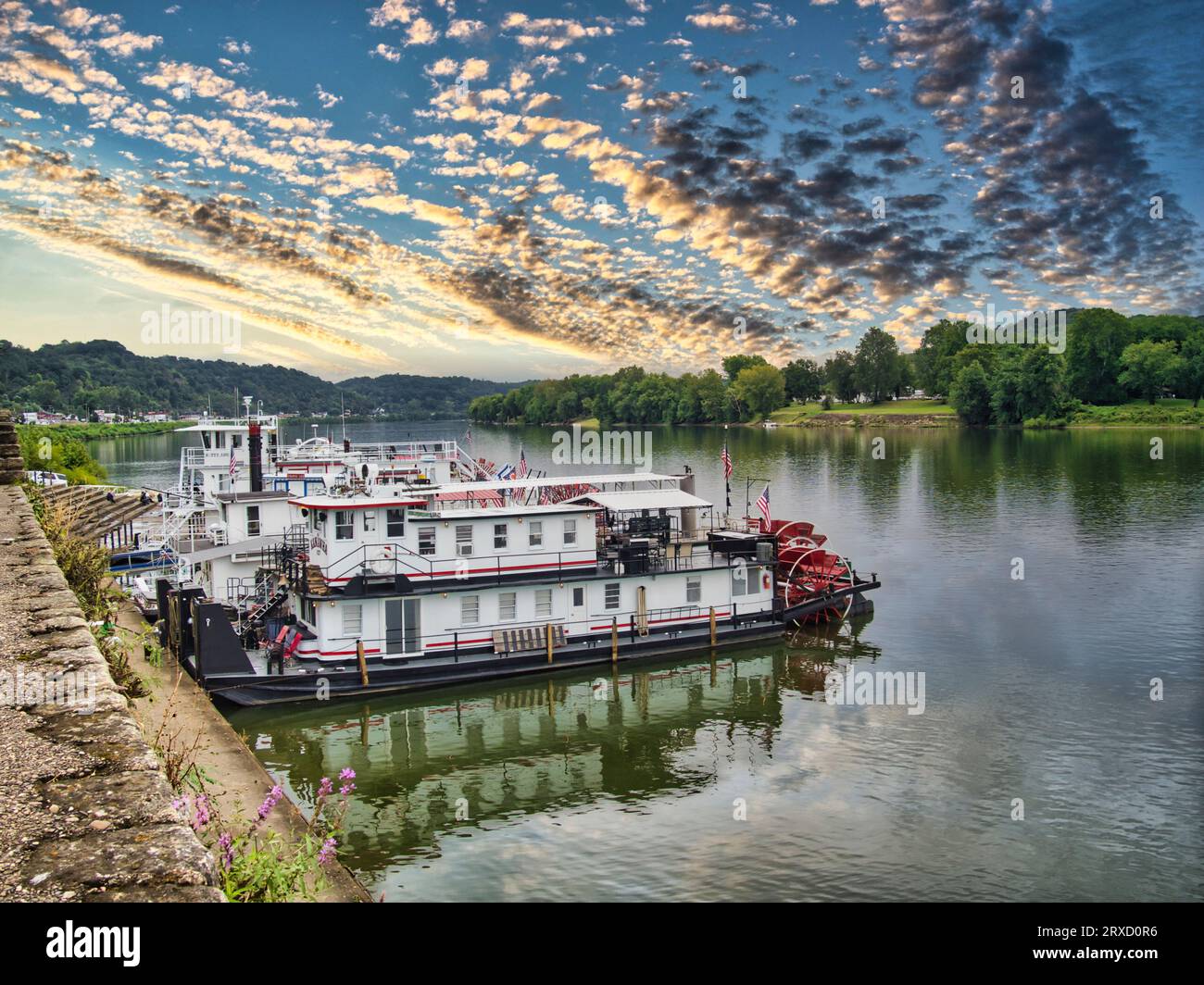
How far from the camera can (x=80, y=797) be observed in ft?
16.7

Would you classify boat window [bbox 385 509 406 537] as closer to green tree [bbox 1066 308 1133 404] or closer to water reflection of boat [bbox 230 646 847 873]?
water reflection of boat [bbox 230 646 847 873]

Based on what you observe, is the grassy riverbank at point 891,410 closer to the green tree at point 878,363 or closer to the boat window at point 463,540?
the green tree at point 878,363

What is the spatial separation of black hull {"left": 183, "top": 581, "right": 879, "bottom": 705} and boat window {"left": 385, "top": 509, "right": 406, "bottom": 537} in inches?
163

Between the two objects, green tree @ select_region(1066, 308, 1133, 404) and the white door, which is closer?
the white door

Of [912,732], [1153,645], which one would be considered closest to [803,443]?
[1153,645]

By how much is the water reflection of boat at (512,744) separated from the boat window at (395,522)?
5242 mm

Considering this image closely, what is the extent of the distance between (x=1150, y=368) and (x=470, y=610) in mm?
137389

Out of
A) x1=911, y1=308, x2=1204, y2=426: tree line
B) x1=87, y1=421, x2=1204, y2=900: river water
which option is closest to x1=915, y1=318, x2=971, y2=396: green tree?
x1=911, y1=308, x2=1204, y2=426: tree line

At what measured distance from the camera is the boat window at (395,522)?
96.1 ft

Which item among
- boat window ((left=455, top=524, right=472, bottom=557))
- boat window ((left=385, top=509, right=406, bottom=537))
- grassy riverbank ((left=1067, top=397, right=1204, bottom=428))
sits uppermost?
grassy riverbank ((left=1067, top=397, right=1204, bottom=428))

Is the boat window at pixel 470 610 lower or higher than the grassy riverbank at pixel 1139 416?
lower

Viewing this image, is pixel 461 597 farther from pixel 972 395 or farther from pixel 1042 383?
pixel 972 395

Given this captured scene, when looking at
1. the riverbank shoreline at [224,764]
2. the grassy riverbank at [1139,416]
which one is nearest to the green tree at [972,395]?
the grassy riverbank at [1139,416]

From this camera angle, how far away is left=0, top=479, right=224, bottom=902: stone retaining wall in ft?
14.0
